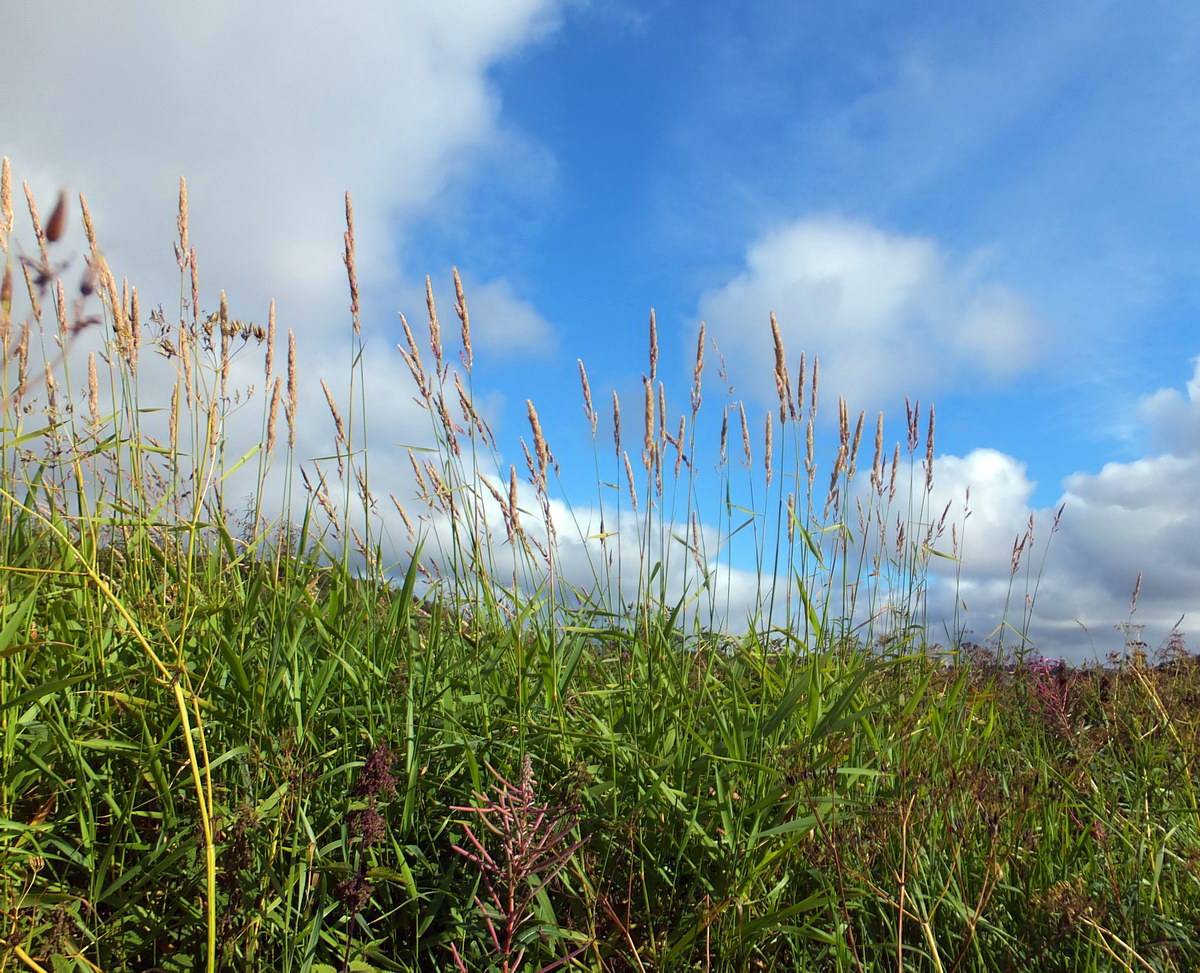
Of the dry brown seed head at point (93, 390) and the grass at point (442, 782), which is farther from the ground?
the dry brown seed head at point (93, 390)

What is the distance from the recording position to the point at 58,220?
49.4 inches

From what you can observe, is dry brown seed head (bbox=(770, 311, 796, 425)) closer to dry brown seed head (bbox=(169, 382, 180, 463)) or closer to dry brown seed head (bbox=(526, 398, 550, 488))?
dry brown seed head (bbox=(526, 398, 550, 488))

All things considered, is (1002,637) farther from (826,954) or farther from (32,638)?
(32,638)

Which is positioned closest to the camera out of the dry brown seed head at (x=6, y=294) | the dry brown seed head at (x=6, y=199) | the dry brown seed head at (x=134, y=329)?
the dry brown seed head at (x=6, y=294)

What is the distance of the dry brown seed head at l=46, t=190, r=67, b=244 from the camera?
4.11 ft

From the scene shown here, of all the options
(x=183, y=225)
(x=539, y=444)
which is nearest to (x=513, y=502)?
(x=539, y=444)

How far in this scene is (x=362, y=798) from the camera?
194cm

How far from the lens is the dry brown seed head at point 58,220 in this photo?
1252mm

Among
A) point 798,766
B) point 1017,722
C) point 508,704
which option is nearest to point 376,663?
point 508,704

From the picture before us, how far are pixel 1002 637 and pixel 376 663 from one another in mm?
3438

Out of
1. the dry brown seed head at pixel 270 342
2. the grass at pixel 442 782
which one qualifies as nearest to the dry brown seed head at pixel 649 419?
the grass at pixel 442 782

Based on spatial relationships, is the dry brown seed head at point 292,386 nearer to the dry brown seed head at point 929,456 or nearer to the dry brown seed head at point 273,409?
the dry brown seed head at point 273,409

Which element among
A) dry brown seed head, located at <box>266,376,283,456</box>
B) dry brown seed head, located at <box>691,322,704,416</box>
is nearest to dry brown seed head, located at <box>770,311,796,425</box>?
dry brown seed head, located at <box>691,322,704,416</box>

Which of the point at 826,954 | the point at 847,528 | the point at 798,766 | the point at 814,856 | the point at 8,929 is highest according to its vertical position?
the point at 847,528
